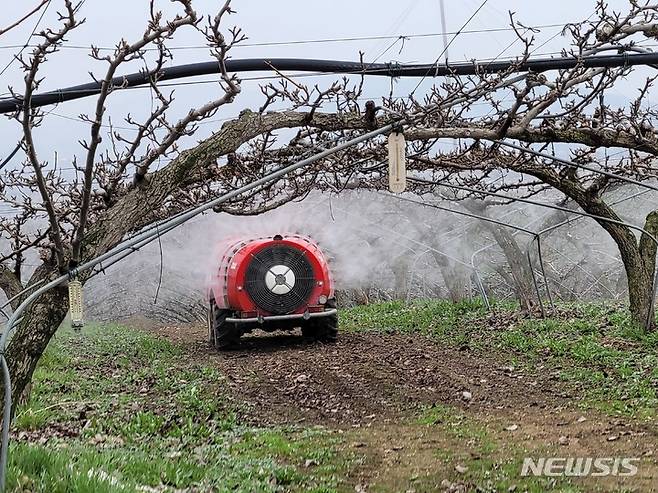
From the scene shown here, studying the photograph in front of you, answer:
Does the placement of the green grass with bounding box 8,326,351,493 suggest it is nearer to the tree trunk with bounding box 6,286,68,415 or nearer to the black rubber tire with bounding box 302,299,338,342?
the tree trunk with bounding box 6,286,68,415

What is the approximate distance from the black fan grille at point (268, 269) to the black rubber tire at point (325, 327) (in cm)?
63

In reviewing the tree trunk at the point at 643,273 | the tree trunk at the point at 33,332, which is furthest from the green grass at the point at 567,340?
the tree trunk at the point at 33,332

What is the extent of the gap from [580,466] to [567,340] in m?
5.86

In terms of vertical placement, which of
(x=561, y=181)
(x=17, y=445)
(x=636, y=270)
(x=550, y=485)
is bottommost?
(x=550, y=485)

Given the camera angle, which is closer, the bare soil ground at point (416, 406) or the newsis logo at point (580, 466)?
the newsis logo at point (580, 466)

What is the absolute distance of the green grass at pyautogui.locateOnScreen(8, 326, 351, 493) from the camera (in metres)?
4.49

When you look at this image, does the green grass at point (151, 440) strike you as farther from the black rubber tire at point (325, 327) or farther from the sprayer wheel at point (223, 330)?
the black rubber tire at point (325, 327)

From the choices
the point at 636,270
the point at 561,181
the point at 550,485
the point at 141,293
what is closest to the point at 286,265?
the point at 561,181

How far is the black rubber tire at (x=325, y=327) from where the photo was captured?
12.9m

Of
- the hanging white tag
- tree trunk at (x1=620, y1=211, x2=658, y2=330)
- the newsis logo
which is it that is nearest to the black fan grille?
tree trunk at (x1=620, y1=211, x2=658, y2=330)

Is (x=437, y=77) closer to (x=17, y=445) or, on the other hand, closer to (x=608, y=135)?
(x=608, y=135)

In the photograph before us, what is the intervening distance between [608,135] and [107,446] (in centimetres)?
554

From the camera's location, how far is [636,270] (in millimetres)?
11195

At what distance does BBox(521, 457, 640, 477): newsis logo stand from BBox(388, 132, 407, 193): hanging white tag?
2150 millimetres
